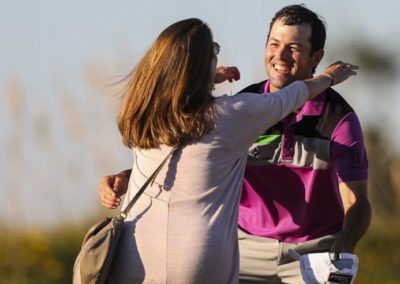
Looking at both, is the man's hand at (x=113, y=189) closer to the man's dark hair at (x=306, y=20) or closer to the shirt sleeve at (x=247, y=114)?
the shirt sleeve at (x=247, y=114)

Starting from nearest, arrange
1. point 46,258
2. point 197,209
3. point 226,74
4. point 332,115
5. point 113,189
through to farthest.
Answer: point 197,209
point 113,189
point 226,74
point 332,115
point 46,258

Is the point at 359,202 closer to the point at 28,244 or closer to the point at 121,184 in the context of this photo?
the point at 121,184

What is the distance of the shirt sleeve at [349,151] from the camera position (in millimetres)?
5809

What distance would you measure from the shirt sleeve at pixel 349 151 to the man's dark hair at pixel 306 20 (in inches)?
21.6

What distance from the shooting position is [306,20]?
6320mm

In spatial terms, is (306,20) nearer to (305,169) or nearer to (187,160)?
(305,169)

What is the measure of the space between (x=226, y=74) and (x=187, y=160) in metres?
0.73

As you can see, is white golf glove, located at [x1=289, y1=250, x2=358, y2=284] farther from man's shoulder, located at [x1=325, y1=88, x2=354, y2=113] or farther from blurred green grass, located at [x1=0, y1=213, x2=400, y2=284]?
blurred green grass, located at [x1=0, y1=213, x2=400, y2=284]

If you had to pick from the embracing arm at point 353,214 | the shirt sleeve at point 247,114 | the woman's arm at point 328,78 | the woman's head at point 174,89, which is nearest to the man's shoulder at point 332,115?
the woman's arm at point 328,78

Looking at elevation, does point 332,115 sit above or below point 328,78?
below

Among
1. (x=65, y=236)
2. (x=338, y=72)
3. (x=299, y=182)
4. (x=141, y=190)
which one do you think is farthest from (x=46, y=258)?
(x=141, y=190)

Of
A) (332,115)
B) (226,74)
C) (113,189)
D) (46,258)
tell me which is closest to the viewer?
(113,189)

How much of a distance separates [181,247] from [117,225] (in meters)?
0.28

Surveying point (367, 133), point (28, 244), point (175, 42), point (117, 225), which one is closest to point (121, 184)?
point (117, 225)
